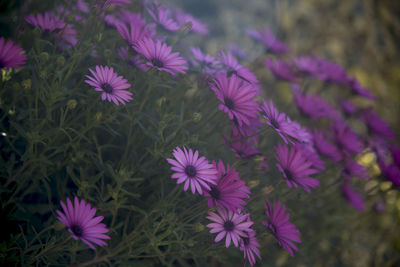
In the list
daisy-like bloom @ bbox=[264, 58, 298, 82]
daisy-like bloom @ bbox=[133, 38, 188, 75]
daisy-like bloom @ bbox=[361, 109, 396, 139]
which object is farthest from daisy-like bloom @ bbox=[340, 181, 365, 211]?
daisy-like bloom @ bbox=[133, 38, 188, 75]

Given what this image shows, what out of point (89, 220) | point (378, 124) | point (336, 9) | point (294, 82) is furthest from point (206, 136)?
point (336, 9)

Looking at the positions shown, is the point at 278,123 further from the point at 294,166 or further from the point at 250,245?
the point at 250,245

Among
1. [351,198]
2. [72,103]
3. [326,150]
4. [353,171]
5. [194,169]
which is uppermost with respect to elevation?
[72,103]

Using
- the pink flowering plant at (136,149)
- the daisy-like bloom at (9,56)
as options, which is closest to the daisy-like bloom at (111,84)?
the pink flowering plant at (136,149)

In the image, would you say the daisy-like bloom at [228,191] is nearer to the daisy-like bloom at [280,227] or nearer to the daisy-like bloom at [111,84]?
the daisy-like bloom at [280,227]

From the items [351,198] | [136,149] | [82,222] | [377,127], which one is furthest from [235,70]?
[377,127]

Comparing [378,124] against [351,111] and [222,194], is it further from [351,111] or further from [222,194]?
[222,194]

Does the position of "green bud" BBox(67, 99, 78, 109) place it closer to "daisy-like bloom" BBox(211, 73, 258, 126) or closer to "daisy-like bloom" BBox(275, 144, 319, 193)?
"daisy-like bloom" BBox(211, 73, 258, 126)
